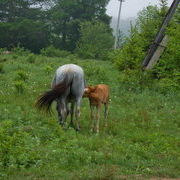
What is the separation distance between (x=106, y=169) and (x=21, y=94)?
945 cm

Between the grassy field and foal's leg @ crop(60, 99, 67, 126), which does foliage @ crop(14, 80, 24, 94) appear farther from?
foal's leg @ crop(60, 99, 67, 126)

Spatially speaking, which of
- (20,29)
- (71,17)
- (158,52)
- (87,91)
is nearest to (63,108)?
(87,91)

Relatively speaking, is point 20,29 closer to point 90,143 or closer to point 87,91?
point 87,91

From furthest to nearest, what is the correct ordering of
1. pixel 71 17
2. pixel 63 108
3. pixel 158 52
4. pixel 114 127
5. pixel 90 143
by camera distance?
pixel 71 17
pixel 158 52
pixel 114 127
pixel 63 108
pixel 90 143

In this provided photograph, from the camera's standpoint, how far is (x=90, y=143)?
10.5m

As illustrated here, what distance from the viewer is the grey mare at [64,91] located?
1185 centimetres

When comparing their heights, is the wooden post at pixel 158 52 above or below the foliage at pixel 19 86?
above

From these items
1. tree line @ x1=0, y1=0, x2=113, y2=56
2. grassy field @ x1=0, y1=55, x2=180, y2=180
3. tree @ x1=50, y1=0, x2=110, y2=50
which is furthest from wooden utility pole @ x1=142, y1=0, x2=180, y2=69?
tree @ x1=50, y1=0, x2=110, y2=50

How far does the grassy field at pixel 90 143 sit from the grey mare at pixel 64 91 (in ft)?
1.55

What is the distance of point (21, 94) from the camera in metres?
17.2

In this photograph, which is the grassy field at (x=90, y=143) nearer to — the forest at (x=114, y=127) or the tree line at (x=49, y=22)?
the forest at (x=114, y=127)

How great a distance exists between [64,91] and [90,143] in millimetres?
1922

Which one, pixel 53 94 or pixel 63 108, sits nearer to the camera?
pixel 53 94

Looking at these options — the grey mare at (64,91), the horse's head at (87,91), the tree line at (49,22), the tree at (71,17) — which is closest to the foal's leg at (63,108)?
the grey mare at (64,91)
